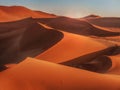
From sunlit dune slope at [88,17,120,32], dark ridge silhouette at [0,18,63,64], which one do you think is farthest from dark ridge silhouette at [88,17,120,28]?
dark ridge silhouette at [0,18,63,64]

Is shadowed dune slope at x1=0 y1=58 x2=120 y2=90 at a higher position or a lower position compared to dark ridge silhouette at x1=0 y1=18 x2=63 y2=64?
higher

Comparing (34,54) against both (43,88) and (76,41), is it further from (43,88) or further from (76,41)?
(43,88)

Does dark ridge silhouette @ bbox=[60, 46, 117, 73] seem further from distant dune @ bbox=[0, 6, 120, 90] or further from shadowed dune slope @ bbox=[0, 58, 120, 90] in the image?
shadowed dune slope @ bbox=[0, 58, 120, 90]

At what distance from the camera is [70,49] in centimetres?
1289

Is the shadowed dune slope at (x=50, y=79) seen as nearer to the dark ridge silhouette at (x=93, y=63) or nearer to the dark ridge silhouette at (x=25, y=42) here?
the dark ridge silhouette at (x=93, y=63)

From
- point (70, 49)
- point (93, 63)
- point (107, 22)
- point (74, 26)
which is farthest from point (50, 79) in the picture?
point (107, 22)

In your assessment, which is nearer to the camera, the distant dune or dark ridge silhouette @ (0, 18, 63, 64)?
the distant dune

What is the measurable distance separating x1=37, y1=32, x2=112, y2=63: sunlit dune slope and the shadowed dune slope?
472 centimetres

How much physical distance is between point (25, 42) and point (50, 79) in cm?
848

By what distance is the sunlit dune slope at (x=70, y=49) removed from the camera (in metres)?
12.0

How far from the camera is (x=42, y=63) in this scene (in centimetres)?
705

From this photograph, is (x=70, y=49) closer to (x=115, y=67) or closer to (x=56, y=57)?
(x=56, y=57)

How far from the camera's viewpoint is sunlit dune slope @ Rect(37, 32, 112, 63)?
12.0m

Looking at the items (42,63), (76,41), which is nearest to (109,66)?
(42,63)
